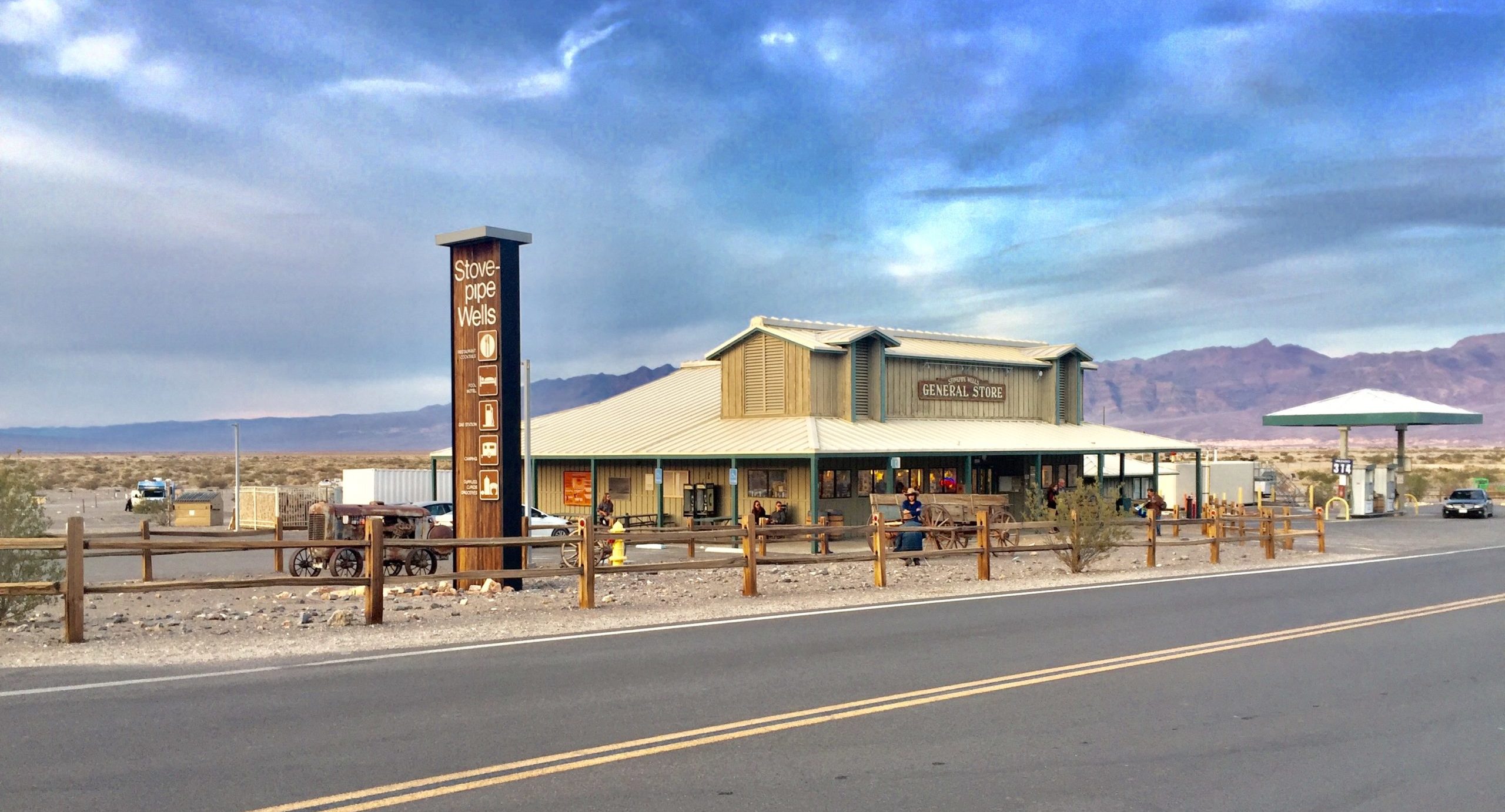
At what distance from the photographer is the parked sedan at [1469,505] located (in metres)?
46.3

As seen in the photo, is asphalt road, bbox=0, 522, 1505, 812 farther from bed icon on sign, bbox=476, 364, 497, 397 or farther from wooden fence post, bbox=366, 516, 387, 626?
bed icon on sign, bbox=476, 364, 497, 397

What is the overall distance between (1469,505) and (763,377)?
30.0 metres

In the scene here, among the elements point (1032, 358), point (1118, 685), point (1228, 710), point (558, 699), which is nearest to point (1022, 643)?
point (1118, 685)

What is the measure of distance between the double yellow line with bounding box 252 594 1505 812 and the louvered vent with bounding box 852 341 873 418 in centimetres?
2301

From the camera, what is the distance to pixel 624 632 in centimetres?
1354

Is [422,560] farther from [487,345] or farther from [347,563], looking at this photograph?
[487,345]

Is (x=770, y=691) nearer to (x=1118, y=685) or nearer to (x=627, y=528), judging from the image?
(x=1118, y=685)

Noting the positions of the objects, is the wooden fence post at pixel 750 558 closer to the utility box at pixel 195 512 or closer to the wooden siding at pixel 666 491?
the wooden siding at pixel 666 491

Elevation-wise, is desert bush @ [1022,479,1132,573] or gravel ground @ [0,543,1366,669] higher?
desert bush @ [1022,479,1132,573]

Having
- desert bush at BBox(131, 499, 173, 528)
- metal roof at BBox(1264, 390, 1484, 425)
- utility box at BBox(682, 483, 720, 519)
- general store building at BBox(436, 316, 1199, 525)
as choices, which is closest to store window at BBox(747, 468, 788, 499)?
general store building at BBox(436, 316, 1199, 525)

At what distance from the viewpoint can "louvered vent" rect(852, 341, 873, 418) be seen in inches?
1396

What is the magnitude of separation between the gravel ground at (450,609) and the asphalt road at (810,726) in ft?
4.30

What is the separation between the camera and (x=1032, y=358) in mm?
42375

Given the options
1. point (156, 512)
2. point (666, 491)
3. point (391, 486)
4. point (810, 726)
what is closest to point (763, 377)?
point (666, 491)
